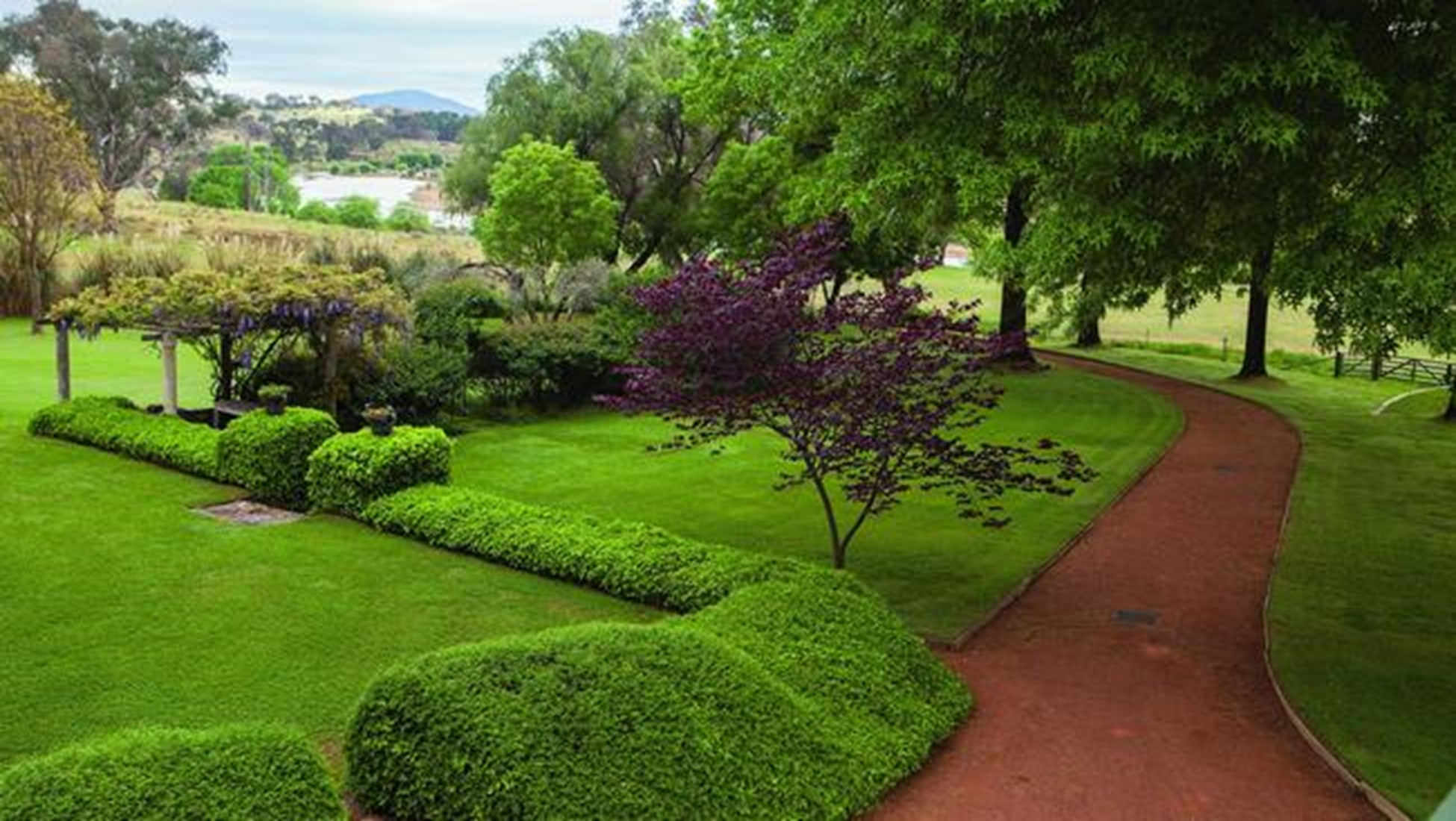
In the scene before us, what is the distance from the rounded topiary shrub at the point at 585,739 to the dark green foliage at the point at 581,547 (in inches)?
121

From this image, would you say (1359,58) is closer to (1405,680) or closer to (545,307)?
(1405,680)

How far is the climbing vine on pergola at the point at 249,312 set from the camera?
666 inches

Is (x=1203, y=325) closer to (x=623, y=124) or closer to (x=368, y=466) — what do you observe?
(x=623, y=124)

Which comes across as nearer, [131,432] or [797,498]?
[797,498]

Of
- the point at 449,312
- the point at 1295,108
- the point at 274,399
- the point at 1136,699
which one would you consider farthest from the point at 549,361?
the point at 1295,108

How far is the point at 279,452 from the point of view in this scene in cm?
1424

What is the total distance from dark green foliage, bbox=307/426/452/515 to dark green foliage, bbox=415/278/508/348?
25.1 feet

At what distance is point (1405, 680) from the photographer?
378 inches

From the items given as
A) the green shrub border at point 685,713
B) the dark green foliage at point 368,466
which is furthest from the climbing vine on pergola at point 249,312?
the green shrub border at point 685,713

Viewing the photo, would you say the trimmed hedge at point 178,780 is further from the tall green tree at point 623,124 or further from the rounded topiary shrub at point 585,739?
the tall green tree at point 623,124

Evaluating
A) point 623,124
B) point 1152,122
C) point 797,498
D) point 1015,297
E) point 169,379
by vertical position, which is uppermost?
point 623,124

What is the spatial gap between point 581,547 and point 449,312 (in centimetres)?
1169

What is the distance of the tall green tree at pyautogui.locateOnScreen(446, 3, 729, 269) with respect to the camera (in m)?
35.2

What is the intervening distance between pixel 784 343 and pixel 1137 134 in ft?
11.5
